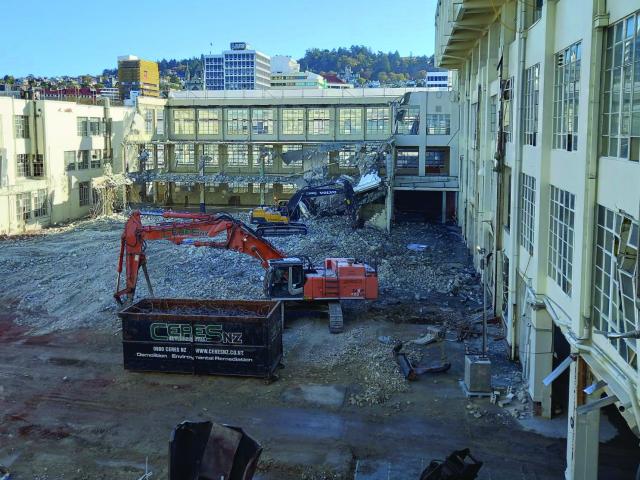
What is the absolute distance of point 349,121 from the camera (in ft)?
169

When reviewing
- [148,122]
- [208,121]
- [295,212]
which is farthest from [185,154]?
[295,212]

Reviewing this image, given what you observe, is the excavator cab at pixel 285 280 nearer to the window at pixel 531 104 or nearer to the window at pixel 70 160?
the window at pixel 531 104

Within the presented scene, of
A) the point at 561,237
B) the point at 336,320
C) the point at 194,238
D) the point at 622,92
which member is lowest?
the point at 336,320

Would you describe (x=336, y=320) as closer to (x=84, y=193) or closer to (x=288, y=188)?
(x=84, y=193)

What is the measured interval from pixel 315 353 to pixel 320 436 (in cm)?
500

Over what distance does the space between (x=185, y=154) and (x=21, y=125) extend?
632 inches

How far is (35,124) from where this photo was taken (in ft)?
131

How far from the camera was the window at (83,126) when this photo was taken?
44.2m

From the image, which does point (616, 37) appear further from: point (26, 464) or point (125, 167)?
point (125, 167)

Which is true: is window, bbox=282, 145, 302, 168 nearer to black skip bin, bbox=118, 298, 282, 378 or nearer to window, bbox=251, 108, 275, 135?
window, bbox=251, 108, 275, 135

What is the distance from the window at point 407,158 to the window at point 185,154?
56.1 feet

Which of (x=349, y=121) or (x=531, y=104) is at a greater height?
(x=349, y=121)

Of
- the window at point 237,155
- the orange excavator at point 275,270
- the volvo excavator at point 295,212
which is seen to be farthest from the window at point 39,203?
the orange excavator at point 275,270

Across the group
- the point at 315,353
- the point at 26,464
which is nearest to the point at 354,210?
the point at 315,353
